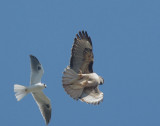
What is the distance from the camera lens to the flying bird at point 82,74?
1377 centimetres

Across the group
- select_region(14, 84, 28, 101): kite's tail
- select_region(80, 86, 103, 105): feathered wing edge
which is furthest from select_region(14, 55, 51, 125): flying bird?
select_region(80, 86, 103, 105): feathered wing edge

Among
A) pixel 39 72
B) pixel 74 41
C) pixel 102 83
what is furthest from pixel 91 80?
pixel 39 72

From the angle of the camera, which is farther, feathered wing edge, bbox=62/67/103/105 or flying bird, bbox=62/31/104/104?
flying bird, bbox=62/31/104/104

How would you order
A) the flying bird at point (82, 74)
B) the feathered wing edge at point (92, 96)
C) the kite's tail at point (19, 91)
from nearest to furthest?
the feathered wing edge at point (92, 96) < the flying bird at point (82, 74) < the kite's tail at point (19, 91)

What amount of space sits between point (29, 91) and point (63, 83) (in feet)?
6.02

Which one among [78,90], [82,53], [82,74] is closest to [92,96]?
[78,90]

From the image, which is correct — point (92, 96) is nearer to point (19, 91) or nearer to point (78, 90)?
point (78, 90)

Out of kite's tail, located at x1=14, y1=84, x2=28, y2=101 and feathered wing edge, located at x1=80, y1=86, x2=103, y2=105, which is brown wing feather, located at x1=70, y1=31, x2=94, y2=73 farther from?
kite's tail, located at x1=14, y1=84, x2=28, y2=101

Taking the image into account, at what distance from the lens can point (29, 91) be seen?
14.9 metres

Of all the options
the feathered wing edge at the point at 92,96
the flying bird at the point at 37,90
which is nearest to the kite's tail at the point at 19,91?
the flying bird at the point at 37,90

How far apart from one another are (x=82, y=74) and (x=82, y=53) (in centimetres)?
72

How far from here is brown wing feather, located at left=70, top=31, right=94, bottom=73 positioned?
1401 cm

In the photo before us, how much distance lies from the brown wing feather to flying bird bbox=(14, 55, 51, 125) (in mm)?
1738

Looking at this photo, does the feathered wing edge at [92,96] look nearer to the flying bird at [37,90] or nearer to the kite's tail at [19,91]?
the flying bird at [37,90]
